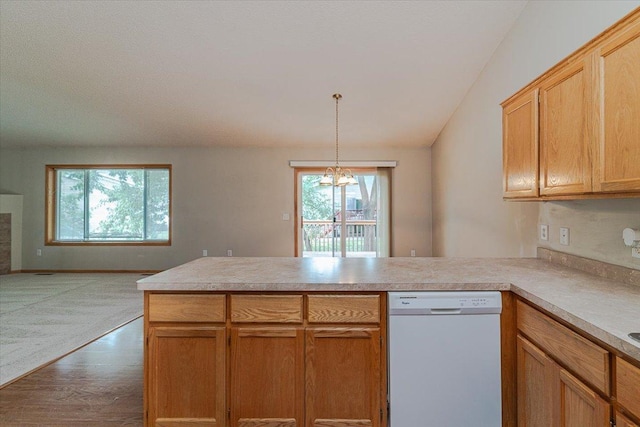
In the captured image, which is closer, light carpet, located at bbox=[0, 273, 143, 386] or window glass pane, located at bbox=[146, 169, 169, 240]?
light carpet, located at bbox=[0, 273, 143, 386]

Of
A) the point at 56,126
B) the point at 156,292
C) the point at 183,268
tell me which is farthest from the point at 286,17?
the point at 56,126

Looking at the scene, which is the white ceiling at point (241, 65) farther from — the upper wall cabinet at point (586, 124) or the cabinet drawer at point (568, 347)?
the cabinet drawer at point (568, 347)

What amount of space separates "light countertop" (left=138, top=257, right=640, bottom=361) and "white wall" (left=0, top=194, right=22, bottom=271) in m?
6.17

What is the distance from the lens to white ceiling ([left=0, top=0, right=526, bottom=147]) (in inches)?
108

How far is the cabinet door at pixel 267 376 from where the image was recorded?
154cm

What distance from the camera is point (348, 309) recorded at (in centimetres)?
153

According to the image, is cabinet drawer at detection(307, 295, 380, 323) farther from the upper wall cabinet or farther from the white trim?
the white trim

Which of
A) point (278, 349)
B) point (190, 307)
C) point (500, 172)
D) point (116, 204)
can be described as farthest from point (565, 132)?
point (116, 204)

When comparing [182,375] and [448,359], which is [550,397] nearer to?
[448,359]

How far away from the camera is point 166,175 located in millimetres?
5859

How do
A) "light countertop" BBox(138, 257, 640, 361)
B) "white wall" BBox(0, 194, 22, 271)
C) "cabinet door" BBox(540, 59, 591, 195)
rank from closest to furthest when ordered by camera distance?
"light countertop" BBox(138, 257, 640, 361), "cabinet door" BBox(540, 59, 591, 195), "white wall" BBox(0, 194, 22, 271)

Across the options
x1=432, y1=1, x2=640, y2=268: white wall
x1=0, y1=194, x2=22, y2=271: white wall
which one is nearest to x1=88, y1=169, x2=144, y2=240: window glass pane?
x1=0, y1=194, x2=22, y2=271: white wall

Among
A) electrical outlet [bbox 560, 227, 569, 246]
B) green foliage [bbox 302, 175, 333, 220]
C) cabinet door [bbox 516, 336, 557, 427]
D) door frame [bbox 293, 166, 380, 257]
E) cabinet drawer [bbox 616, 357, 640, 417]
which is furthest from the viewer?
green foliage [bbox 302, 175, 333, 220]

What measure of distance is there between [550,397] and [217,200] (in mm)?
5553
